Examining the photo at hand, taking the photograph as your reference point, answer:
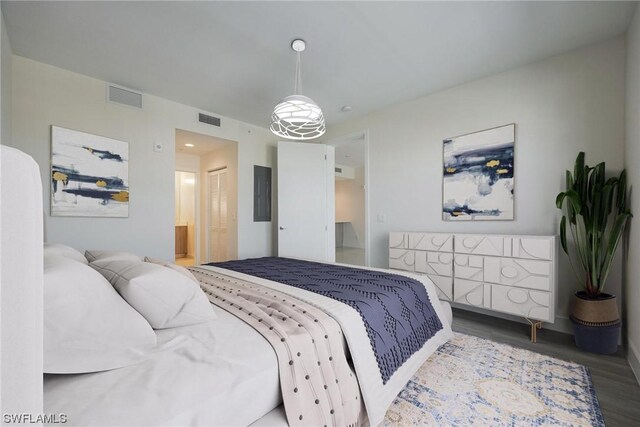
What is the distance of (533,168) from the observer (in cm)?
283

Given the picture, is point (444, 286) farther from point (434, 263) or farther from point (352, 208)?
point (352, 208)

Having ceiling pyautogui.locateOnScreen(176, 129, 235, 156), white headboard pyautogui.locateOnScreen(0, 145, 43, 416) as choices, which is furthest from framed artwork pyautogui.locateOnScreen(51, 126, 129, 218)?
Answer: white headboard pyautogui.locateOnScreen(0, 145, 43, 416)

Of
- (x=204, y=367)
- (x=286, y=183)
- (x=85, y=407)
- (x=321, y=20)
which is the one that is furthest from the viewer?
(x=286, y=183)

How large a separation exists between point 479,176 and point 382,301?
2308 millimetres

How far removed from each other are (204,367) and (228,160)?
4.27 metres

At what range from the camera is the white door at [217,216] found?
16.3 feet

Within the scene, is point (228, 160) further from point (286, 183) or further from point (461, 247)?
point (461, 247)

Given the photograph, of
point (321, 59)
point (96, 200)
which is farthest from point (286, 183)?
point (96, 200)

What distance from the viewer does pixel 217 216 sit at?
17.1ft

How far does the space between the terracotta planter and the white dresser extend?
0.21 m

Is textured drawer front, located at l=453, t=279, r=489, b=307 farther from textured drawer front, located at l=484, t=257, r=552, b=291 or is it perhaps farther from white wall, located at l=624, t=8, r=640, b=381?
white wall, located at l=624, t=8, r=640, b=381

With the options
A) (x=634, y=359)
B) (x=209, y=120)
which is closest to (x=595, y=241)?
(x=634, y=359)

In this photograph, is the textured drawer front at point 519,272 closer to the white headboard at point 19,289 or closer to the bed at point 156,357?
the bed at point 156,357

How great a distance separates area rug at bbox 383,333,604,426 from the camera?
1.48m
